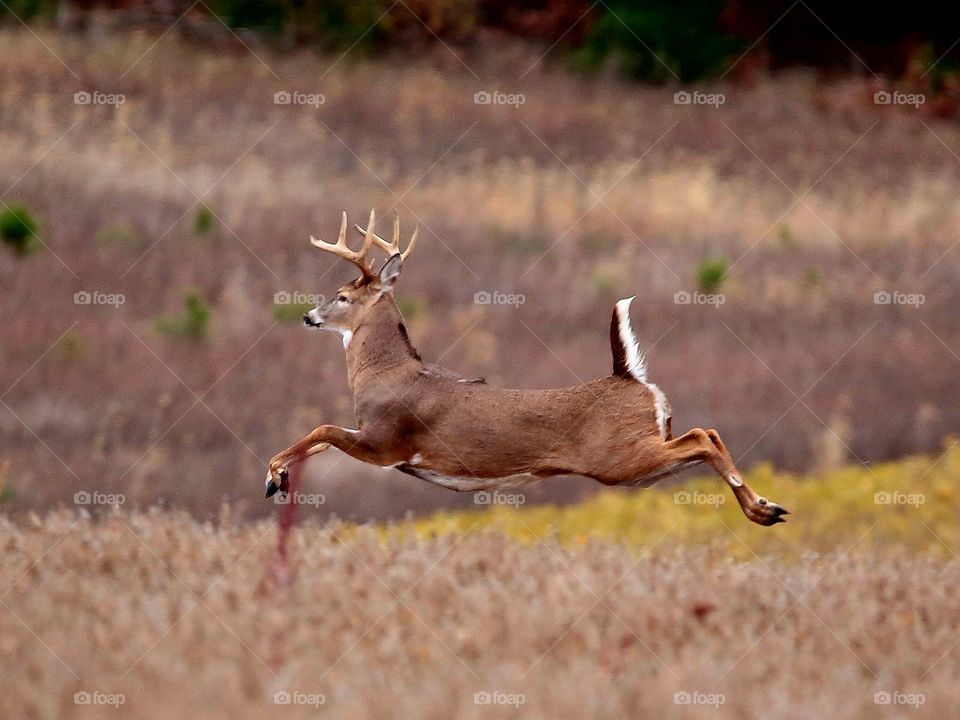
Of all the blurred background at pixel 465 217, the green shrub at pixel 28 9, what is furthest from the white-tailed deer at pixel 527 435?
the green shrub at pixel 28 9

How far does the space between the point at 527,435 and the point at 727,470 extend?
3.50 ft

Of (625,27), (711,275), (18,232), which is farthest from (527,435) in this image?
(625,27)

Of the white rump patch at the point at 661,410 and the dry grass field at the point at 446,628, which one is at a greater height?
the white rump patch at the point at 661,410

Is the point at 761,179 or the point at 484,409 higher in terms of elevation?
the point at 761,179

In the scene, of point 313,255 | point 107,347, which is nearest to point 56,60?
point 313,255

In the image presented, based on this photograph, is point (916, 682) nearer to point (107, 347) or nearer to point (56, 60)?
point (107, 347)

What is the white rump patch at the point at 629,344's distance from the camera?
8.99 m

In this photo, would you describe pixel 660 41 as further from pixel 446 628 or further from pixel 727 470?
pixel 446 628

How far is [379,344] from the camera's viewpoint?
968cm

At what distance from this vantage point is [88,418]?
16.3 metres

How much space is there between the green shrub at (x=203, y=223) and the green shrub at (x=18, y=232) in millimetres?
2111

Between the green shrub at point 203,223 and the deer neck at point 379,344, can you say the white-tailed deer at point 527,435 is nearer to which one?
the deer neck at point 379,344

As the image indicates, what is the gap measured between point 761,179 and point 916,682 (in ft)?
62.2

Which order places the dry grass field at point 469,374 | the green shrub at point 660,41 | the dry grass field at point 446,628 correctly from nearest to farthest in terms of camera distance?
the dry grass field at point 446,628 < the dry grass field at point 469,374 < the green shrub at point 660,41
